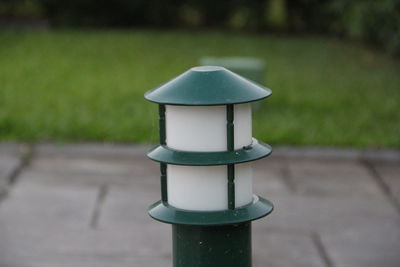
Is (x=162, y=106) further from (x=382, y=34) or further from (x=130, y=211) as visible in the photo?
(x=382, y=34)

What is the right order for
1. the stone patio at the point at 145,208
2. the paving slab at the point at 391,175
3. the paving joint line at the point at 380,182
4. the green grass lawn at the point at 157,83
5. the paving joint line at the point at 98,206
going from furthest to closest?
1. the green grass lawn at the point at 157,83
2. the paving slab at the point at 391,175
3. the paving joint line at the point at 380,182
4. the paving joint line at the point at 98,206
5. the stone patio at the point at 145,208

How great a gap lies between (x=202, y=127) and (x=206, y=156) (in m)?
0.09

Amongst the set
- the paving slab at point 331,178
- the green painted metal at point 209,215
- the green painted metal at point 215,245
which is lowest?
the paving slab at point 331,178

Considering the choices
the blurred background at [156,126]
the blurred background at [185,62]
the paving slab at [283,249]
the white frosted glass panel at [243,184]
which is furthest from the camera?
the blurred background at [185,62]

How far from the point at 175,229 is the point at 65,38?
10.2 m

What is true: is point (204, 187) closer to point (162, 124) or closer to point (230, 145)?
point (230, 145)

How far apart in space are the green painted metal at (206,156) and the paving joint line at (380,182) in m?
3.43

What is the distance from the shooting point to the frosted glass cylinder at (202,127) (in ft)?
8.91

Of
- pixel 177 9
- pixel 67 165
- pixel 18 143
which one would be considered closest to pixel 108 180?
pixel 67 165

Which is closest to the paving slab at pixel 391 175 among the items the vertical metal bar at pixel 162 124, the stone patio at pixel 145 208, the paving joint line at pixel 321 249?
the stone patio at pixel 145 208

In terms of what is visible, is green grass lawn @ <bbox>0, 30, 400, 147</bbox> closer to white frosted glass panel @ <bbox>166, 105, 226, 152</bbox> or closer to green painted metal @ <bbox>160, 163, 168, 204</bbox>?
green painted metal @ <bbox>160, 163, 168, 204</bbox>

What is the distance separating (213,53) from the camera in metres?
11.8

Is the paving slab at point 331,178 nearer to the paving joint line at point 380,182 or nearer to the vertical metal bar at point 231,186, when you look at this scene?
the paving joint line at point 380,182

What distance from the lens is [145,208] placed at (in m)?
6.04
